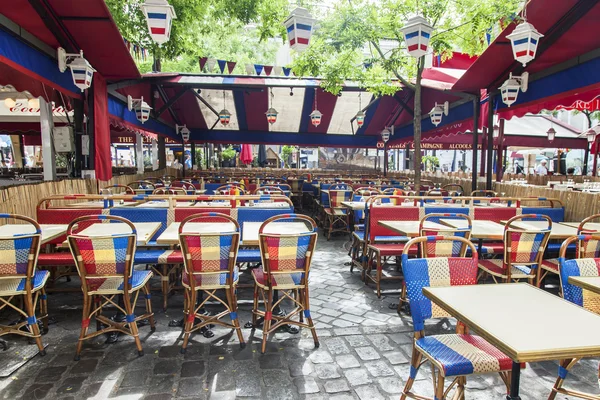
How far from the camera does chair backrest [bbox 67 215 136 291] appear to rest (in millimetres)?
2748

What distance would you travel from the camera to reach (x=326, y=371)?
8.86 ft

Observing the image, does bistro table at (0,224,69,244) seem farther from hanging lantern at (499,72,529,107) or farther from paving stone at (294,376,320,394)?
hanging lantern at (499,72,529,107)

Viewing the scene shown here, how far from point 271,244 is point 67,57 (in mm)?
4791

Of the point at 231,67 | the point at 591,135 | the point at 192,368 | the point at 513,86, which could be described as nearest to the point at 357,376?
the point at 192,368

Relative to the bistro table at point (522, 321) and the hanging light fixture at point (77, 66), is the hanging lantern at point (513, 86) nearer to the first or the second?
the bistro table at point (522, 321)

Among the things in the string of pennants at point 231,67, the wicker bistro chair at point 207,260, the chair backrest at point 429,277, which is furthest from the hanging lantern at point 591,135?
the wicker bistro chair at point 207,260

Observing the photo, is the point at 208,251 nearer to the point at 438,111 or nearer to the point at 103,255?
the point at 103,255

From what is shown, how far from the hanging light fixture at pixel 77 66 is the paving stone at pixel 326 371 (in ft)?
16.6

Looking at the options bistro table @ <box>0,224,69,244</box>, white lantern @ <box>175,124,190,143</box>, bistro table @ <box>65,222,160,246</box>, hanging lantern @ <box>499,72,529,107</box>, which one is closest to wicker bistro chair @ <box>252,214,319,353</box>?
bistro table @ <box>65,222,160,246</box>

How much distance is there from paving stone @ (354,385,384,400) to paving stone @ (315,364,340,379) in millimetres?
208

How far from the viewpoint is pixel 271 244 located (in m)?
2.90

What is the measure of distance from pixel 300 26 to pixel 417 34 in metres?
1.55

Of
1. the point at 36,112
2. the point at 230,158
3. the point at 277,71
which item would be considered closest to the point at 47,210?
the point at 277,71

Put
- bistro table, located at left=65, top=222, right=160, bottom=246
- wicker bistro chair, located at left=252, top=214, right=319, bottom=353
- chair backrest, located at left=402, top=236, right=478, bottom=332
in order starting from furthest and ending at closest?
bistro table, located at left=65, top=222, right=160, bottom=246 < wicker bistro chair, located at left=252, top=214, right=319, bottom=353 < chair backrest, located at left=402, top=236, right=478, bottom=332
